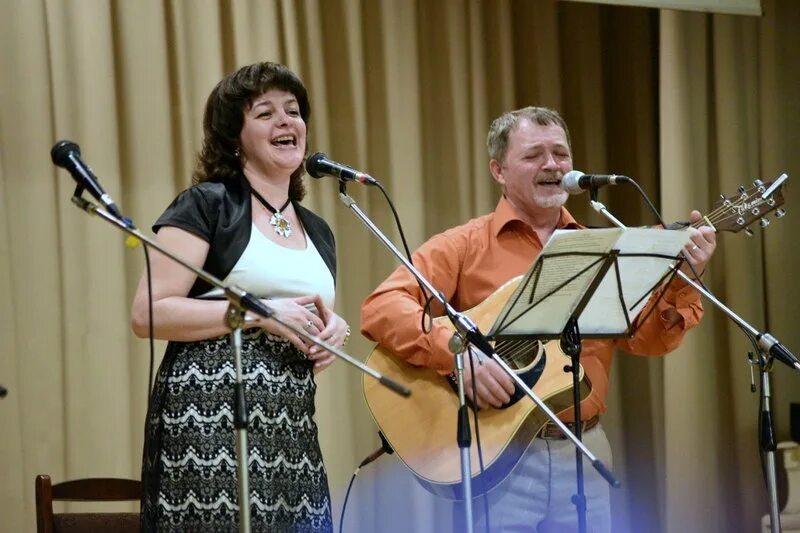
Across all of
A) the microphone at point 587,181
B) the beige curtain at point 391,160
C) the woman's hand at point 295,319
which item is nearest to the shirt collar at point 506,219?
the microphone at point 587,181

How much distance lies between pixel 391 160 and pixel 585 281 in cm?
232

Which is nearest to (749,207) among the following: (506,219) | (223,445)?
(506,219)

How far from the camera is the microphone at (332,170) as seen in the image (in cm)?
259

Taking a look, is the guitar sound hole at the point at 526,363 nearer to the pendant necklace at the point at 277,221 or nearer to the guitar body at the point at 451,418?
the guitar body at the point at 451,418

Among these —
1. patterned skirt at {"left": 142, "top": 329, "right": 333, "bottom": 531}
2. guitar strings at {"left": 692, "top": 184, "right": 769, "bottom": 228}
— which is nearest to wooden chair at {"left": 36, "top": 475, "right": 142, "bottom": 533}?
patterned skirt at {"left": 142, "top": 329, "right": 333, "bottom": 531}

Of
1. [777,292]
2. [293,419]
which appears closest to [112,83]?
[293,419]

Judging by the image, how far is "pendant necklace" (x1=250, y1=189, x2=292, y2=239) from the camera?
8.89ft

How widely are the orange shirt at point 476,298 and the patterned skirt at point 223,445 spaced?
69cm

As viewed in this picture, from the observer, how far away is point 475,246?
11.1 feet

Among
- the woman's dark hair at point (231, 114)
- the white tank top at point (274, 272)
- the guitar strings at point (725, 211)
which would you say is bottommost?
the white tank top at point (274, 272)

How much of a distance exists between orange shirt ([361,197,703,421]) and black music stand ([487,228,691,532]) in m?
0.48

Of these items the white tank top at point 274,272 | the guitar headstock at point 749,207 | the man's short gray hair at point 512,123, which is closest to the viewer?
the white tank top at point 274,272

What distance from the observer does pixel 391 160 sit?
15.5 feet

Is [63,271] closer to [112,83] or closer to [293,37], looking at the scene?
[112,83]
